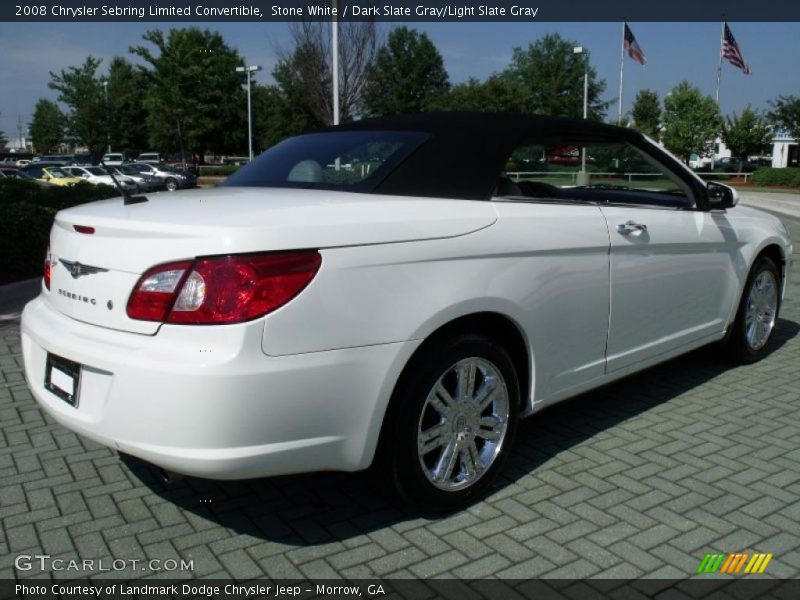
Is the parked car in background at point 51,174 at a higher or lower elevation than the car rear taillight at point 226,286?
higher

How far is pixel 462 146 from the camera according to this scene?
351 cm

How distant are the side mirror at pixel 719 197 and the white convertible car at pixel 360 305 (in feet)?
1.69

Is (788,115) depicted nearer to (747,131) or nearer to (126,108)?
(747,131)

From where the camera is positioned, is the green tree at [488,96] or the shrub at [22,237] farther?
the green tree at [488,96]

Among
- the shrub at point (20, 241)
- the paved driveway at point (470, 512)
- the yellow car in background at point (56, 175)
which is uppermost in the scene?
the yellow car in background at point (56, 175)

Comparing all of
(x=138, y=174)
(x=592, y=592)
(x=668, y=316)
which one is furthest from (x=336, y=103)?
(x=592, y=592)

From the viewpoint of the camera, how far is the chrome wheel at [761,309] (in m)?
5.45

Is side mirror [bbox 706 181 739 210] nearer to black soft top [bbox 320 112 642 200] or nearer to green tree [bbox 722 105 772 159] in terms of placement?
black soft top [bbox 320 112 642 200]

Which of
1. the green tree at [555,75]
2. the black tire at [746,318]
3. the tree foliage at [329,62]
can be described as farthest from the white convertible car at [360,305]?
the green tree at [555,75]

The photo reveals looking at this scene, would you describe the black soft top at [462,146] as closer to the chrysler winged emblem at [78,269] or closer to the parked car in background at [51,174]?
the chrysler winged emblem at [78,269]

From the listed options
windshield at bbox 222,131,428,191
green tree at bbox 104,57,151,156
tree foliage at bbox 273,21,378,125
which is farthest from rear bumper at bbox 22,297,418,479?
green tree at bbox 104,57,151,156

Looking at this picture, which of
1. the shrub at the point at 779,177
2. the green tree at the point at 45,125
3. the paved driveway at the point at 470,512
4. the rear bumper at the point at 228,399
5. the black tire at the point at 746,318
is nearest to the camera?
the rear bumper at the point at 228,399

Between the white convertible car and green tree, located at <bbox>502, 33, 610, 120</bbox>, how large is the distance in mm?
92261

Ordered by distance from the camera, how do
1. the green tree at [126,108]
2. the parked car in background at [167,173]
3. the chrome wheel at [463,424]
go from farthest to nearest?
the green tree at [126,108]
the parked car in background at [167,173]
the chrome wheel at [463,424]
